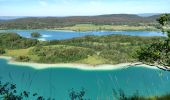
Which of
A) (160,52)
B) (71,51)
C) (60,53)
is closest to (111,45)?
(71,51)

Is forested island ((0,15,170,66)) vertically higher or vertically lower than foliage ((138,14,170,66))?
lower

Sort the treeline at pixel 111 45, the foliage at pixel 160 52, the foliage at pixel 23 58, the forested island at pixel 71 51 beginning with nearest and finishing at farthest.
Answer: the foliage at pixel 160 52
the forested island at pixel 71 51
the foliage at pixel 23 58
the treeline at pixel 111 45

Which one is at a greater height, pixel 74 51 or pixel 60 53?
pixel 74 51

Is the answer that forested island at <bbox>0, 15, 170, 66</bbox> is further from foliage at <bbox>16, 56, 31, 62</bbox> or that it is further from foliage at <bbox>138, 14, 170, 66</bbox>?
foliage at <bbox>138, 14, 170, 66</bbox>

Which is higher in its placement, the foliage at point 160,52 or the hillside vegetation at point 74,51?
the foliage at point 160,52

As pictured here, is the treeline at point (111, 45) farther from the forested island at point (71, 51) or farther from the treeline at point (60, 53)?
the treeline at point (60, 53)

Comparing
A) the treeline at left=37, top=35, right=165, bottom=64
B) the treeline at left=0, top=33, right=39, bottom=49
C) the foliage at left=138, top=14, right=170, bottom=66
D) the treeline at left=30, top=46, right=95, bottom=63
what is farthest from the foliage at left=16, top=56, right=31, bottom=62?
the foliage at left=138, top=14, right=170, bottom=66

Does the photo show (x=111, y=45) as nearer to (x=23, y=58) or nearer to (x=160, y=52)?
(x=23, y=58)

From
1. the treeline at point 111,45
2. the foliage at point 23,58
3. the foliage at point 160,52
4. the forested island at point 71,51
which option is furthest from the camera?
the treeline at point 111,45

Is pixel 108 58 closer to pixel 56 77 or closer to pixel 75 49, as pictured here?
pixel 75 49

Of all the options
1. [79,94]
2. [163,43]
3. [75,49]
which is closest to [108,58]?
[75,49]

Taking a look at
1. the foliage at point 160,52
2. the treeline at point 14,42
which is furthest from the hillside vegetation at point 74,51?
the foliage at point 160,52
